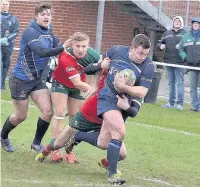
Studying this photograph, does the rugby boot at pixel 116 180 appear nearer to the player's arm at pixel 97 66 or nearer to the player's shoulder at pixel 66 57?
the player's arm at pixel 97 66

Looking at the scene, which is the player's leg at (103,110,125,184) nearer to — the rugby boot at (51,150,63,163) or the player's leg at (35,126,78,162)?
the player's leg at (35,126,78,162)

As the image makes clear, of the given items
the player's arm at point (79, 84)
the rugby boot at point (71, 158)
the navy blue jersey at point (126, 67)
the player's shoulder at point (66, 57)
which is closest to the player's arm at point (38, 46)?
the player's shoulder at point (66, 57)

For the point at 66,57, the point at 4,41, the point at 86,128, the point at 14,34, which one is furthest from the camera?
the point at 14,34

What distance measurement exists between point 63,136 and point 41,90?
91 cm

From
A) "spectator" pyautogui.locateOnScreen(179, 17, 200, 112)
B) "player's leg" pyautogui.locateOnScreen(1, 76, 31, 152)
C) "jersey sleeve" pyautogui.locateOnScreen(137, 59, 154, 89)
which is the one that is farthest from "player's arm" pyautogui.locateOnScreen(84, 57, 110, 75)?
"spectator" pyautogui.locateOnScreen(179, 17, 200, 112)

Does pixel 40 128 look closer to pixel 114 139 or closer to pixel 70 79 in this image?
pixel 70 79

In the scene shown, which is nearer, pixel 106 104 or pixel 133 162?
pixel 106 104

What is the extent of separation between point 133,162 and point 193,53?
21.5ft

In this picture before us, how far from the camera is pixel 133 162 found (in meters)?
9.24

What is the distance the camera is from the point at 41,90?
912 cm

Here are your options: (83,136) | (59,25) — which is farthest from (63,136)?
(59,25)

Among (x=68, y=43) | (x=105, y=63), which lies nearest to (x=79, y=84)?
(x=68, y=43)

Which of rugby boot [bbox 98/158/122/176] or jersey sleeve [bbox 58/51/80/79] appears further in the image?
jersey sleeve [bbox 58/51/80/79]

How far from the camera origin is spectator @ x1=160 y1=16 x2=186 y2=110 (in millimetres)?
15445
